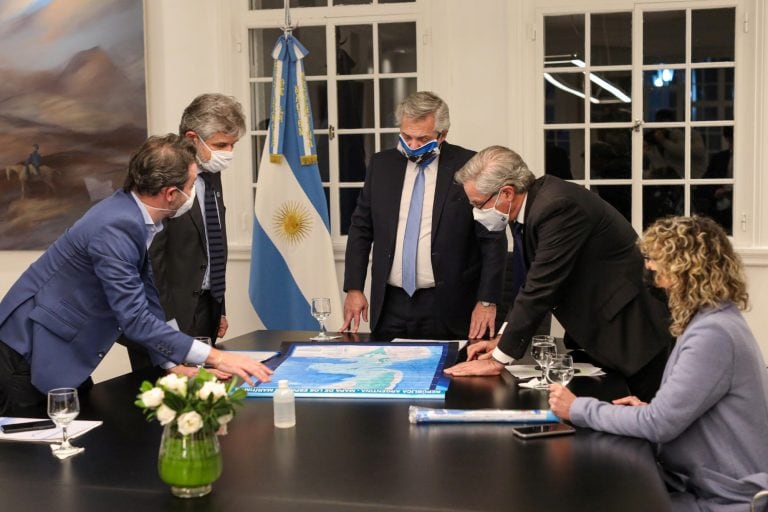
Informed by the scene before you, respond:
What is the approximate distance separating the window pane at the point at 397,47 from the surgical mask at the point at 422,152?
5.28 feet

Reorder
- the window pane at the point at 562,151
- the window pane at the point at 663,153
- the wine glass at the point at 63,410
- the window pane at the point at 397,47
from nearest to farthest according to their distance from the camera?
1. the wine glass at the point at 63,410
2. the window pane at the point at 663,153
3. the window pane at the point at 562,151
4. the window pane at the point at 397,47

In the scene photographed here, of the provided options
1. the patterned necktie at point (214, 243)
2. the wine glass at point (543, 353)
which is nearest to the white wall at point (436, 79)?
the patterned necktie at point (214, 243)

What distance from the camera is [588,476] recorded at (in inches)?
70.2

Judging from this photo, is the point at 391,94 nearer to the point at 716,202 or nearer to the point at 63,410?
the point at 716,202

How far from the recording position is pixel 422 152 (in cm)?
380

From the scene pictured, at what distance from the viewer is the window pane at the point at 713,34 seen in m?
4.97

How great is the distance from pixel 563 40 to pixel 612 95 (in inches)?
16.8

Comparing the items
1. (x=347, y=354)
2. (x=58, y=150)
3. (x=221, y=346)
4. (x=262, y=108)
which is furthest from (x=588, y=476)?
(x=58, y=150)

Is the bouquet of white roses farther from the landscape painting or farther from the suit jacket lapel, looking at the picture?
the landscape painting

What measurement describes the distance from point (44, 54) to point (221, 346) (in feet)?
10.6

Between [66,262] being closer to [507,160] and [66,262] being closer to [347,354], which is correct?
[347,354]

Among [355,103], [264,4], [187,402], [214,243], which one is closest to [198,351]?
[187,402]

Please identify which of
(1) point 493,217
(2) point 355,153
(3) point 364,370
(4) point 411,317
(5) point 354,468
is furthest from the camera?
(2) point 355,153

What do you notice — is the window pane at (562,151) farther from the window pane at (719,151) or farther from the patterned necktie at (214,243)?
the patterned necktie at (214,243)
